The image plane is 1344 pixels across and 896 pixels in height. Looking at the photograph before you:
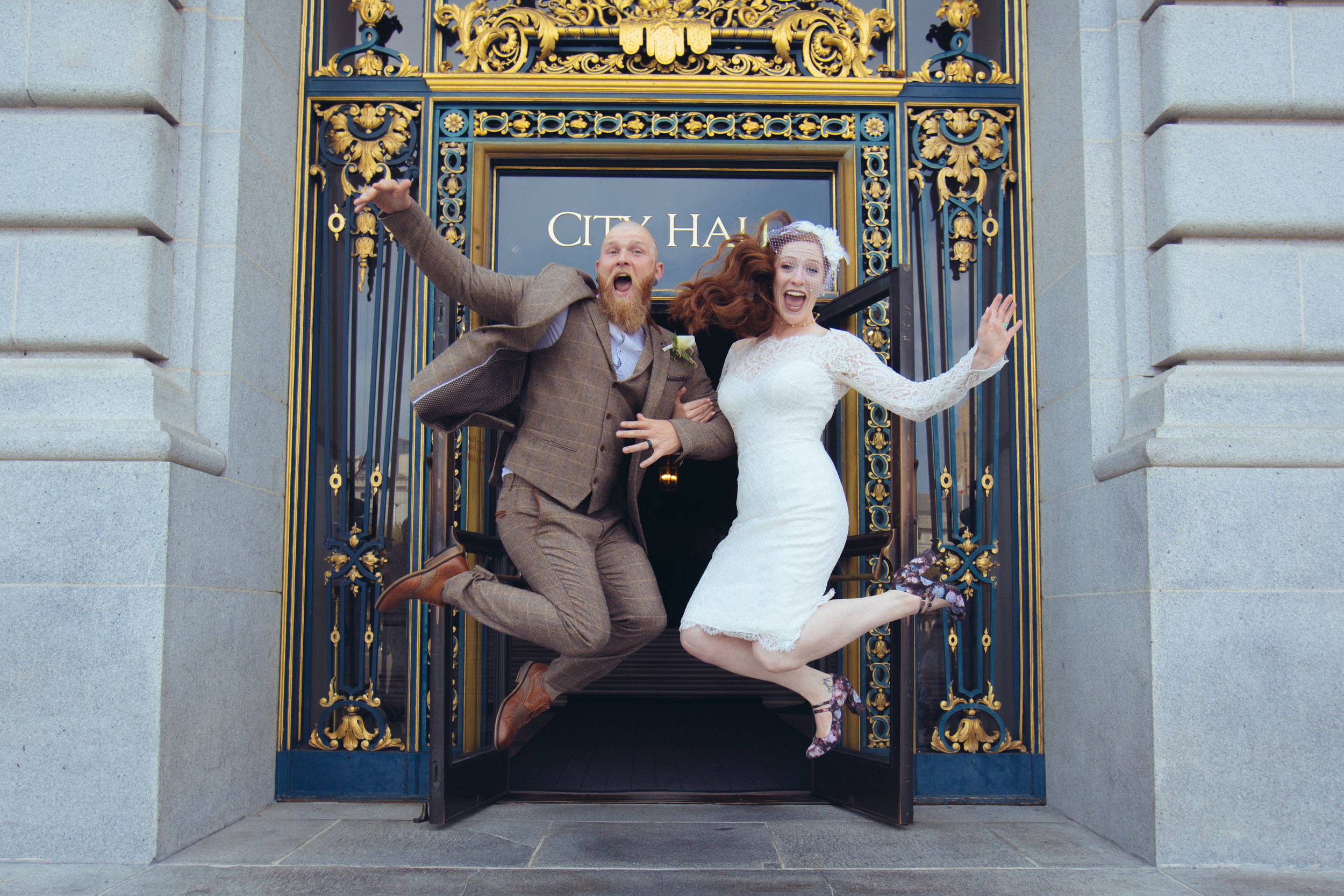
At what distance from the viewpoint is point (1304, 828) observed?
3.93 metres

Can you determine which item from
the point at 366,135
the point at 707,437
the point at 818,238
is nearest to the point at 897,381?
the point at 818,238

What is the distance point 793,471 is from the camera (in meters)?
4.22

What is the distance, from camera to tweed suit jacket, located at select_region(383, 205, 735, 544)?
4.09 metres

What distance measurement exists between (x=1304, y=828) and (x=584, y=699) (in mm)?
7378

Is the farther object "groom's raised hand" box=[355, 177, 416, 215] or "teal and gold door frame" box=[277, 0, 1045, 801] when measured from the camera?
"teal and gold door frame" box=[277, 0, 1045, 801]

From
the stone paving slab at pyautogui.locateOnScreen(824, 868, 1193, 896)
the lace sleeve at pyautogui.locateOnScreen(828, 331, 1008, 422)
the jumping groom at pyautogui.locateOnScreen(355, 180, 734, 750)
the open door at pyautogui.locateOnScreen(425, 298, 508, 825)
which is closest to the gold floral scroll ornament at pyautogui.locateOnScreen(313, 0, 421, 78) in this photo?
the open door at pyautogui.locateOnScreen(425, 298, 508, 825)

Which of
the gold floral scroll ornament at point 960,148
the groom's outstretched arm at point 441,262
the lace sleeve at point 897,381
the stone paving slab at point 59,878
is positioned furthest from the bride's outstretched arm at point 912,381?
the stone paving slab at point 59,878

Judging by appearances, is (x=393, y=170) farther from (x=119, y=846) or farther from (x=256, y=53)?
(x=119, y=846)

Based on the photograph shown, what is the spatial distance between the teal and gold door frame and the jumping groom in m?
0.86

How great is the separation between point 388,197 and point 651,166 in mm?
2127

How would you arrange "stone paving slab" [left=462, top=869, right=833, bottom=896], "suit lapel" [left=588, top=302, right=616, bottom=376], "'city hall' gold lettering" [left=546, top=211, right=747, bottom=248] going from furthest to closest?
1. "'city hall' gold lettering" [left=546, top=211, right=747, bottom=248]
2. "suit lapel" [left=588, top=302, right=616, bottom=376]
3. "stone paving slab" [left=462, top=869, right=833, bottom=896]

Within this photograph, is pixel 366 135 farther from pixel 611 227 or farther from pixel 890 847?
pixel 890 847

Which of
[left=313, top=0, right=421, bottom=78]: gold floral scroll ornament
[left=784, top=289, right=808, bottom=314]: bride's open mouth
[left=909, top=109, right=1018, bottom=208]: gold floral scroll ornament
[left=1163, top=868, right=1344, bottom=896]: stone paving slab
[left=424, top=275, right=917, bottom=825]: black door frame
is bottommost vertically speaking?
[left=1163, top=868, right=1344, bottom=896]: stone paving slab

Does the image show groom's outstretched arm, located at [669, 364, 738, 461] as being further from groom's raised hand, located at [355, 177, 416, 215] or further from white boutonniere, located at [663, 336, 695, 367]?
groom's raised hand, located at [355, 177, 416, 215]
